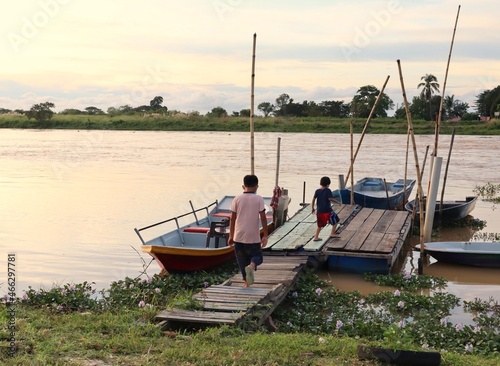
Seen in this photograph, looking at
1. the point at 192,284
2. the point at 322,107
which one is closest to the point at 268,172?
the point at 192,284

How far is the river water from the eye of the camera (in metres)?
10.5

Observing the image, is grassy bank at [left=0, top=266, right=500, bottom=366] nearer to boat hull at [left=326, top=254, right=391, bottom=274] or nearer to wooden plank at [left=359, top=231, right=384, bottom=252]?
boat hull at [left=326, top=254, right=391, bottom=274]

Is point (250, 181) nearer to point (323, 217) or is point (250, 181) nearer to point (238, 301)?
point (238, 301)

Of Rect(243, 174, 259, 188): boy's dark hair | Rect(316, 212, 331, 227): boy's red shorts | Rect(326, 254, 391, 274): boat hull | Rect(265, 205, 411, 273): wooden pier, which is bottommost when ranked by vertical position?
Rect(326, 254, 391, 274): boat hull

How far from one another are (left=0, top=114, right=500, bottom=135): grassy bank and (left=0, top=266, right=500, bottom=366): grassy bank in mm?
49308

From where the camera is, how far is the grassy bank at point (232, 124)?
58688 mm

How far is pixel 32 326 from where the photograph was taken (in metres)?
5.86

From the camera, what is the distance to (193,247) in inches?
412

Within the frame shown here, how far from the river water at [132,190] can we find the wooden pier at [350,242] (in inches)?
12.5

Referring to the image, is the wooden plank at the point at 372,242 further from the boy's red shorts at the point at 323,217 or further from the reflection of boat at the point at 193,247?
the reflection of boat at the point at 193,247

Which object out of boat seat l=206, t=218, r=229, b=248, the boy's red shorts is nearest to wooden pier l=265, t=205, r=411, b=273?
the boy's red shorts

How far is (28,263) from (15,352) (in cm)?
607

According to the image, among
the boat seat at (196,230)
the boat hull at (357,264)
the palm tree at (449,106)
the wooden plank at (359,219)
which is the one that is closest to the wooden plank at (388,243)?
the boat hull at (357,264)

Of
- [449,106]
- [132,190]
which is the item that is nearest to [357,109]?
[449,106]
